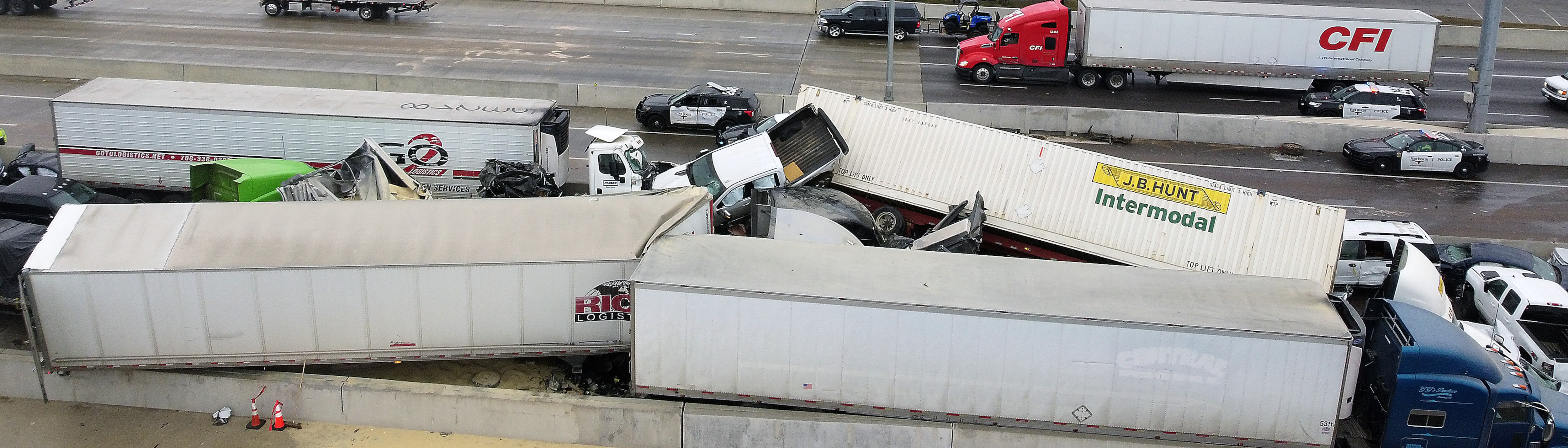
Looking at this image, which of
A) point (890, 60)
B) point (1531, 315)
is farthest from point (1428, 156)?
point (890, 60)

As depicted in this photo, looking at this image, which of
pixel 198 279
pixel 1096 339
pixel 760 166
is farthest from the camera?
pixel 760 166

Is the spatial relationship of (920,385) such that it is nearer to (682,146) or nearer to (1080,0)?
(682,146)

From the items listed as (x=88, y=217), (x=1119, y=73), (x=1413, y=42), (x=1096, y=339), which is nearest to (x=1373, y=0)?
(x=1413, y=42)

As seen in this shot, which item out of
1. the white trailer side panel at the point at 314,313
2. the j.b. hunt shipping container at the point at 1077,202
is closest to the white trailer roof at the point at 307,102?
the j.b. hunt shipping container at the point at 1077,202

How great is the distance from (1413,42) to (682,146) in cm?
2132

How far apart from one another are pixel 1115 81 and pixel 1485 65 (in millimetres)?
9815

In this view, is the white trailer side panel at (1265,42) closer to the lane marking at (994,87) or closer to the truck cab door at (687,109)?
the lane marking at (994,87)

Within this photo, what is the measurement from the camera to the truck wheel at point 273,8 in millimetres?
39094

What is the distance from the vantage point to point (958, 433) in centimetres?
1392

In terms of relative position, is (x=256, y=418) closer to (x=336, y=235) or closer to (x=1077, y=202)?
(x=336, y=235)

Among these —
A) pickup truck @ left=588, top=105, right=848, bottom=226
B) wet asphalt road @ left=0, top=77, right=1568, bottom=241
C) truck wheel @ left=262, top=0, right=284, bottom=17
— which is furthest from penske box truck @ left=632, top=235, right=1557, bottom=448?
truck wheel @ left=262, top=0, right=284, bottom=17

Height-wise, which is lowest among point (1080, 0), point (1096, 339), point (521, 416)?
point (521, 416)

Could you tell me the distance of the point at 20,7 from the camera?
38.2 meters

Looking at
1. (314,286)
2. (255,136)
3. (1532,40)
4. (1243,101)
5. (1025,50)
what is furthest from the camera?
(1532,40)
